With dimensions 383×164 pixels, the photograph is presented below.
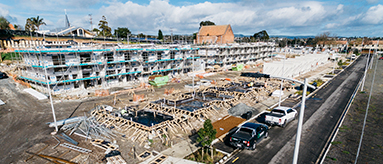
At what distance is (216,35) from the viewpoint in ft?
304

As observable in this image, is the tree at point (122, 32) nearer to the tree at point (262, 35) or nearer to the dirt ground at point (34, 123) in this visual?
the dirt ground at point (34, 123)

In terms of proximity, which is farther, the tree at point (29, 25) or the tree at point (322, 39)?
the tree at point (322, 39)

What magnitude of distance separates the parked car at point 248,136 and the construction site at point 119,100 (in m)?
2.32

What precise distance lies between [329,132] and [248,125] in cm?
917

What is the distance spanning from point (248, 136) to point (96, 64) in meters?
34.3

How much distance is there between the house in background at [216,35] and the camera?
9134 centimetres

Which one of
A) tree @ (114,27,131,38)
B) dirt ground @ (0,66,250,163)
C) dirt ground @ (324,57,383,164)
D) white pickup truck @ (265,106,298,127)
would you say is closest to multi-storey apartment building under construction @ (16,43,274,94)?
dirt ground @ (0,66,250,163)

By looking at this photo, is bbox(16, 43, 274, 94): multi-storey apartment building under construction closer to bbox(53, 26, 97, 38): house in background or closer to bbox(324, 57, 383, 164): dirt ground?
bbox(324, 57, 383, 164): dirt ground

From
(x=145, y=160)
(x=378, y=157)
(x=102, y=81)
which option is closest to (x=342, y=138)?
(x=378, y=157)

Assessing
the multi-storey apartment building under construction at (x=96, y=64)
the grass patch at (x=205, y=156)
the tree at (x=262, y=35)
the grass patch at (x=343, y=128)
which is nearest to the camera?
the grass patch at (x=205, y=156)

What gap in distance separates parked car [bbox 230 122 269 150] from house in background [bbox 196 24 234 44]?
254 ft

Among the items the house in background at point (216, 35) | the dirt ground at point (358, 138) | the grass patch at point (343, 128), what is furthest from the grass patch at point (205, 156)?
the house in background at point (216, 35)

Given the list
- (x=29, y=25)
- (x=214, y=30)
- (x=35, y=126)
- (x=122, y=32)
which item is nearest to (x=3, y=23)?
(x=29, y=25)

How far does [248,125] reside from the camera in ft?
58.4
